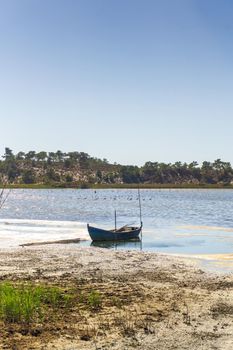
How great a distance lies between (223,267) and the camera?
29.3 m

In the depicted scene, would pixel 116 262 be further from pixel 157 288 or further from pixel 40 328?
pixel 40 328

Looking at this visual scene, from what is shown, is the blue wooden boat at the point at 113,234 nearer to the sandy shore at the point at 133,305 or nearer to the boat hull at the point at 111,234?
the boat hull at the point at 111,234

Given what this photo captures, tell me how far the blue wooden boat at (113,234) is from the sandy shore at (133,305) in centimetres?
1413

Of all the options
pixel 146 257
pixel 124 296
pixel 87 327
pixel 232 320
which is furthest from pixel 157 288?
pixel 146 257

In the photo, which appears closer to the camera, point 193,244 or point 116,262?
point 116,262

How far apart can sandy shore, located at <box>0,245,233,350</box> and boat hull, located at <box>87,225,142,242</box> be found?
14.1 metres

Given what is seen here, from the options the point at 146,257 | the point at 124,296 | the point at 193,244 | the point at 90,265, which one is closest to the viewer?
the point at 124,296

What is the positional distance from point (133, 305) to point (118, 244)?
28296 millimetres

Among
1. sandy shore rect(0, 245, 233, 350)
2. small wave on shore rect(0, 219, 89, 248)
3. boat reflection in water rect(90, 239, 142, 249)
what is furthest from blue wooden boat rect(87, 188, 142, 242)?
sandy shore rect(0, 245, 233, 350)

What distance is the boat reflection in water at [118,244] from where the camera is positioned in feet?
140

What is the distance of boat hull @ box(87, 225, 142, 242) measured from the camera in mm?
45125

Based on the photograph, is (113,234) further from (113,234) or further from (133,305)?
(133,305)

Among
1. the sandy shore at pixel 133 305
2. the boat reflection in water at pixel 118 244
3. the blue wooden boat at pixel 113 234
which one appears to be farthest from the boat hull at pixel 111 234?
the sandy shore at pixel 133 305

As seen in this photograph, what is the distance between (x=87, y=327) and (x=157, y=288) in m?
6.95
